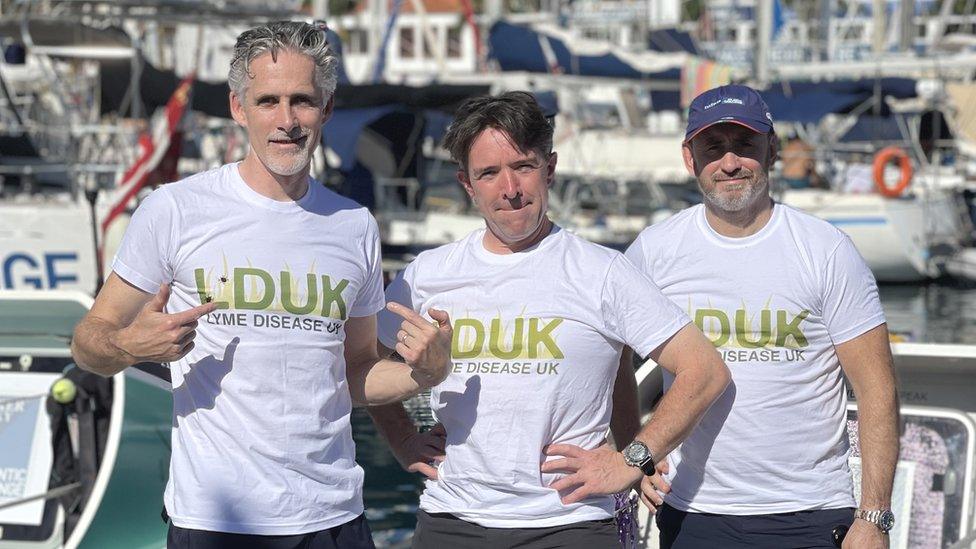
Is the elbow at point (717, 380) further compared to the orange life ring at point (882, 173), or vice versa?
the orange life ring at point (882, 173)

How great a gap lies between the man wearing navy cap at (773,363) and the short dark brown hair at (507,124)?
540mm

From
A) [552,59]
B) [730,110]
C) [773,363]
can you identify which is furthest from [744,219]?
[552,59]

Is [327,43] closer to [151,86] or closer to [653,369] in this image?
[653,369]

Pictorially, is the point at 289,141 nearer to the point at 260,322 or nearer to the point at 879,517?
the point at 260,322

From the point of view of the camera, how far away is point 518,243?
3.53 metres

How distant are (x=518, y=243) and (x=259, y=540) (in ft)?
3.17

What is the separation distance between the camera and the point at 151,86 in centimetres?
1961

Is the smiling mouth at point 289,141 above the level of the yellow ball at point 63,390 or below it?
above

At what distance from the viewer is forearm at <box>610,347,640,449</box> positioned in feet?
12.5

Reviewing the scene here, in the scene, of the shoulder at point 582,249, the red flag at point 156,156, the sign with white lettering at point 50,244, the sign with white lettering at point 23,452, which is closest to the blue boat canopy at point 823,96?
the red flag at point 156,156

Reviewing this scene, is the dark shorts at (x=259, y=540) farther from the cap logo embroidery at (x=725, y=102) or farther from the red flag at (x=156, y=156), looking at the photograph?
the red flag at (x=156, y=156)

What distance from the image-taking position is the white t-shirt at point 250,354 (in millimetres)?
3367

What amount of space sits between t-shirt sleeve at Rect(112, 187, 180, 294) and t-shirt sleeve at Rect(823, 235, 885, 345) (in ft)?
5.48

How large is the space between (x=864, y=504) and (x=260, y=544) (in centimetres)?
154
